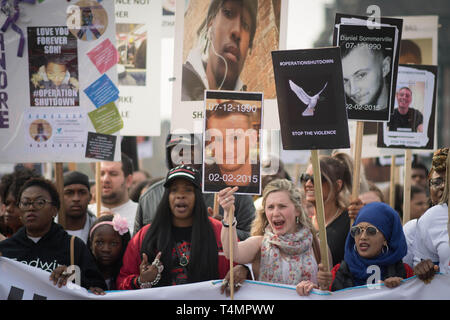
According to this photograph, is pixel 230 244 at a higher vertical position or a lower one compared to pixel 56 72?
lower

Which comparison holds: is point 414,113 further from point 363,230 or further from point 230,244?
point 230,244

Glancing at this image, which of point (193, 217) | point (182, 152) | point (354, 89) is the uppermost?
point (354, 89)

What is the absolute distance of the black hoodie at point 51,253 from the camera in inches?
173

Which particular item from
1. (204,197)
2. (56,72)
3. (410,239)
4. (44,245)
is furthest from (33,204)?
(410,239)

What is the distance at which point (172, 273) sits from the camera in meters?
4.36

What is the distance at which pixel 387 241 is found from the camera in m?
4.17

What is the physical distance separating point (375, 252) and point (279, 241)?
2.09 feet

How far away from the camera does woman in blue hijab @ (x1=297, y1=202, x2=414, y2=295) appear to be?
4105mm

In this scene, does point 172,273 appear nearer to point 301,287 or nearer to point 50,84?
point 301,287

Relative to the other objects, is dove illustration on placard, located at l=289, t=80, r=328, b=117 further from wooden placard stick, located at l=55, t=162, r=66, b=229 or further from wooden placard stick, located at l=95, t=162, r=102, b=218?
wooden placard stick, located at l=95, t=162, r=102, b=218

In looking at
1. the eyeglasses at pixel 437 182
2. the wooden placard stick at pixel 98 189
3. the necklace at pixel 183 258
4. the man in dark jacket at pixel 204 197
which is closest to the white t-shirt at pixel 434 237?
the eyeglasses at pixel 437 182

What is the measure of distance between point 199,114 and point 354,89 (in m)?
1.35

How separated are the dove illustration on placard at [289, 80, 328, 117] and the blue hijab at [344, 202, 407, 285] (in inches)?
30.0

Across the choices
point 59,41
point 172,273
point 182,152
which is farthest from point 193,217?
point 59,41
